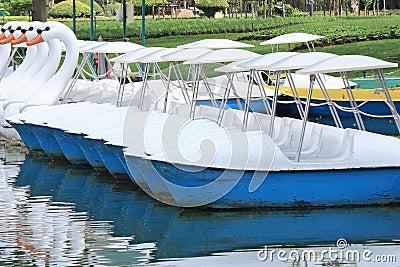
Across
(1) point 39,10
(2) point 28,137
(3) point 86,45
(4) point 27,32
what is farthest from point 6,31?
(1) point 39,10

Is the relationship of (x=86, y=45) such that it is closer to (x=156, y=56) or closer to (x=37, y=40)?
(x=37, y=40)

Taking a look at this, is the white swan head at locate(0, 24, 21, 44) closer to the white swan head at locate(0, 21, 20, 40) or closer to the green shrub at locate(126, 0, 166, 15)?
the white swan head at locate(0, 21, 20, 40)

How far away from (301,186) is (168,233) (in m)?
1.92

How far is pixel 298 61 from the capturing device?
16.9m

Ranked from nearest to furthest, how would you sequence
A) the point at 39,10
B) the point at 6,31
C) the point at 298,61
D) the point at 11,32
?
the point at 298,61
the point at 11,32
the point at 6,31
the point at 39,10

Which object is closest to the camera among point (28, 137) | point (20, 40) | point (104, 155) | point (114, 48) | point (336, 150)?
point (336, 150)

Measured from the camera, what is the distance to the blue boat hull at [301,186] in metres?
15.4

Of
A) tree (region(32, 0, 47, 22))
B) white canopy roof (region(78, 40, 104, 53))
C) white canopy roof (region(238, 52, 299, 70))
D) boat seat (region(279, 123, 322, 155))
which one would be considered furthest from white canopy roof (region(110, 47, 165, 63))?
tree (region(32, 0, 47, 22))

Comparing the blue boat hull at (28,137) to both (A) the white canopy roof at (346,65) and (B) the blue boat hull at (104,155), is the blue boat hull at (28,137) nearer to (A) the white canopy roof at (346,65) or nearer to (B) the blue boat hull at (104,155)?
(B) the blue boat hull at (104,155)

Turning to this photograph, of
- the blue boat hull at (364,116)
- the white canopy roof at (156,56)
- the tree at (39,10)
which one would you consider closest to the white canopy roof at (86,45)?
the white canopy roof at (156,56)

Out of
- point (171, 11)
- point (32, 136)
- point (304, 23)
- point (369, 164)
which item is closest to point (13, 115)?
point (32, 136)

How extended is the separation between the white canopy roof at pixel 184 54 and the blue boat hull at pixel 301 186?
473 centimetres

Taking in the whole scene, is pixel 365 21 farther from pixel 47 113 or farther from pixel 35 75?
pixel 47 113

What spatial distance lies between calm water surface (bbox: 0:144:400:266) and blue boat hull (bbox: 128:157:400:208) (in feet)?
0.47
